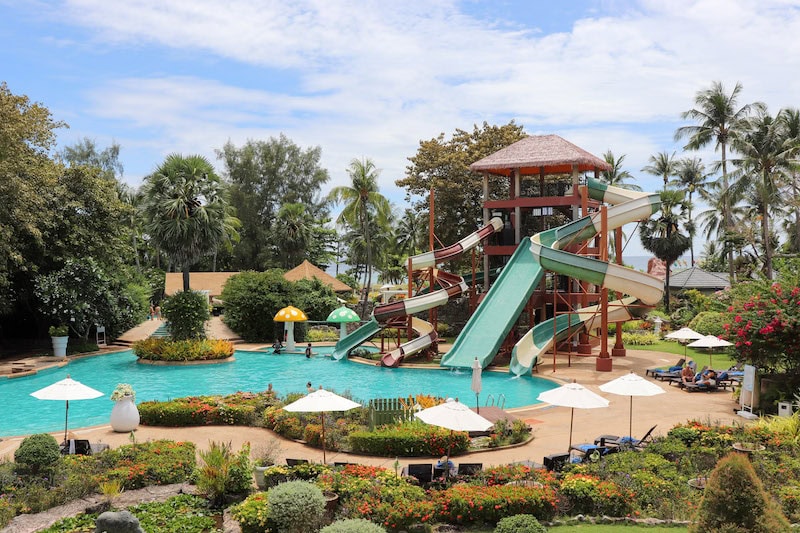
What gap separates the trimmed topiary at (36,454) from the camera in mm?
13445

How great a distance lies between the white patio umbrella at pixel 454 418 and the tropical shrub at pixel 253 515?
331 centimetres

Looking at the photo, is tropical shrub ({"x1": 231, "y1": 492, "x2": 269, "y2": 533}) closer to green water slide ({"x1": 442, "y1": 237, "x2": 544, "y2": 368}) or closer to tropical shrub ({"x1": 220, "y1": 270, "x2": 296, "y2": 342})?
green water slide ({"x1": 442, "y1": 237, "x2": 544, "y2": 368})

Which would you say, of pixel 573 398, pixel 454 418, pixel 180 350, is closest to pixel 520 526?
pixel 454 418

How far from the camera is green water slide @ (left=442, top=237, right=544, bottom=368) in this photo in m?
29.4

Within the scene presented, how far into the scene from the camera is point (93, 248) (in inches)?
1433

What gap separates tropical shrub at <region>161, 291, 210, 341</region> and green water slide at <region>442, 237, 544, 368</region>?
1234 cm

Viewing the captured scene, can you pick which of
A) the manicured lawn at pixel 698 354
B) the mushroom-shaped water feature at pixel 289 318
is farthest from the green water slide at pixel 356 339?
the manicured lawn at pixel 698 354

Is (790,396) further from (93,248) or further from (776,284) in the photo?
(93,248)

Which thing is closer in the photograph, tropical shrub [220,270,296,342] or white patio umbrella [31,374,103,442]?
white patio umbrella [31,374,103,442]

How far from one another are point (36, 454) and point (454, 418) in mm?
8068

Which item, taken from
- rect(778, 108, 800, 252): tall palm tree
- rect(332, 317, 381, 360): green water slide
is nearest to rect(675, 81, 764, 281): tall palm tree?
rect(778, 108, 800, 252): tall palm tree

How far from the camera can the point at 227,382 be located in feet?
94.8

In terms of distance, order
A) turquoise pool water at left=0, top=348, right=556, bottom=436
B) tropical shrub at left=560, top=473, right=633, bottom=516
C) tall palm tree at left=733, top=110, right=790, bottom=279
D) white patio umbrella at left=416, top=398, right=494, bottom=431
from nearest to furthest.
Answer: tropical shrub at left=560, top=473, right=633, bottom=516 → white patio umbrella at left=416, top=398, right=494, bottom=431 → turquoise pool water at left=0, top=348, right=556, bottom=436 → tall palm tree at left=733, top=110, right=790, bottom=279

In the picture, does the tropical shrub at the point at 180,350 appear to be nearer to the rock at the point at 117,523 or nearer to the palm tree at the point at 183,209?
the palm tree at the point at 183,209
